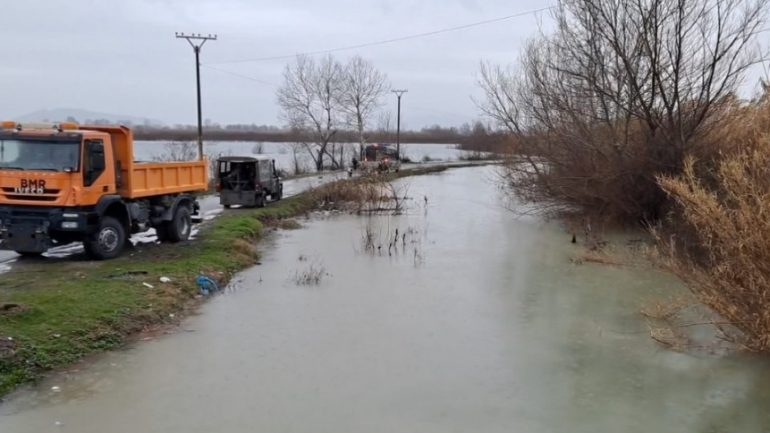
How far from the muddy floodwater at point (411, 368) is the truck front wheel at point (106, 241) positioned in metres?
2.59

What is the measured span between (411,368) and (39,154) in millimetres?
8591

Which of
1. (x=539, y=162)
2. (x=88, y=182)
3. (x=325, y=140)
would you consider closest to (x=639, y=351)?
(x=88, y=182)

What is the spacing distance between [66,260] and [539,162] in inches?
674

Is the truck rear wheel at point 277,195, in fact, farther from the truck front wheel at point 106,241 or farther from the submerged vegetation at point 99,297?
the truck front wheel at point 106,241

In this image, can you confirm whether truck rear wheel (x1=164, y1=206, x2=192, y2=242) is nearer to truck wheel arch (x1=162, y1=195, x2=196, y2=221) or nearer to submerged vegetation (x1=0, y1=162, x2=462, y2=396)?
truck wheel arch (x1=162, y1=195, x2=196, y2=221)

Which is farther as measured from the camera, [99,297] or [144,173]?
[144,173]

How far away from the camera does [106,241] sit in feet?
44.0

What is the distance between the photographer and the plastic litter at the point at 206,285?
Answer: 12.3 metres

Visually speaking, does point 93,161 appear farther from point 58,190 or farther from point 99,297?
point 99,297

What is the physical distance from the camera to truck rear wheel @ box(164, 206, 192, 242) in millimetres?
15895

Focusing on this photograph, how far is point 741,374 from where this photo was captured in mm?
8414

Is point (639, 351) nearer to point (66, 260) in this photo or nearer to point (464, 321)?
point (464, 321)

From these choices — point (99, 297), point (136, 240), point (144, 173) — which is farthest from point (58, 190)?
point (136, 240)

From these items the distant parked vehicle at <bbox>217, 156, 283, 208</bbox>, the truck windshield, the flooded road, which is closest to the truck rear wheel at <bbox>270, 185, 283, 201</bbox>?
the distant parked vehicle at <bbox>217, 156, 283, 208</bbox>
